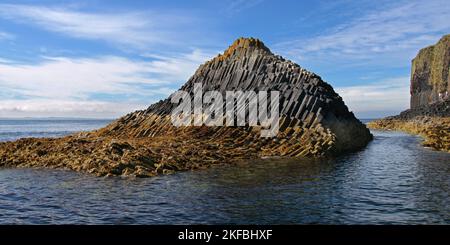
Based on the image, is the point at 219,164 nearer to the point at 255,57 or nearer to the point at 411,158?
the point at 411,158

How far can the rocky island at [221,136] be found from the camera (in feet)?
98.1

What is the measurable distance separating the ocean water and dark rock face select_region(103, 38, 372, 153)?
14.0 metres

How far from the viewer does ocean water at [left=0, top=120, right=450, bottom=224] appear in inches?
633

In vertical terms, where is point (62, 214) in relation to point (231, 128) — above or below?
below

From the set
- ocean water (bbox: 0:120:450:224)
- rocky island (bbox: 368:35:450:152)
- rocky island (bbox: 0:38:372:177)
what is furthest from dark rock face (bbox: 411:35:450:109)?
ocean water (bbox: 0:120:450:224)

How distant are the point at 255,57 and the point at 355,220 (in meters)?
43.3

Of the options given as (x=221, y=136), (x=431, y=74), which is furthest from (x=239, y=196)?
(x=431, y=74)

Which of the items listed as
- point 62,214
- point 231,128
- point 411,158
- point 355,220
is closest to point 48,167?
point 62,214

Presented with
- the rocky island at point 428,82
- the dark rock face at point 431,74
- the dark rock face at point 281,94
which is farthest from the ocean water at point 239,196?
the dark rock face at point 431,74

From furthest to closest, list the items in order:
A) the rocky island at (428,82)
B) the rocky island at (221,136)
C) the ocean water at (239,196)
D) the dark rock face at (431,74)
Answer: the dark rock face at (431,74)
the rocky island at (428,82)
the rocky island at (221,136)
the ocean water at (239,196)

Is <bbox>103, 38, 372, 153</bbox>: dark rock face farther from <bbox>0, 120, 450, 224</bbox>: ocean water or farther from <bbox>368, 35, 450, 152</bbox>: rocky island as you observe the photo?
<bbox>368, 35, 450, 152</bbox>: rocky island

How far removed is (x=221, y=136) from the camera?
41.5 meters

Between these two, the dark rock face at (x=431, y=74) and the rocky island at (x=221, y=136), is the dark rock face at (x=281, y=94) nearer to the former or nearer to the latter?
the rocky island at (x=221, y=136)

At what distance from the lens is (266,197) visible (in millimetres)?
19469
